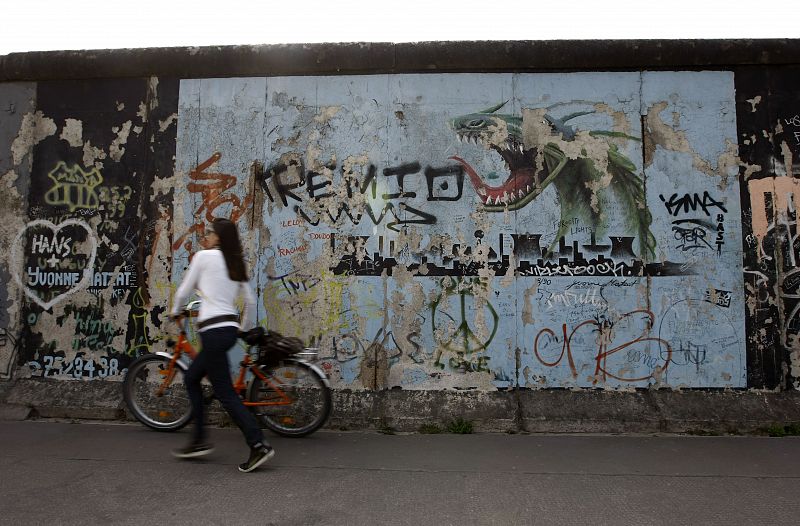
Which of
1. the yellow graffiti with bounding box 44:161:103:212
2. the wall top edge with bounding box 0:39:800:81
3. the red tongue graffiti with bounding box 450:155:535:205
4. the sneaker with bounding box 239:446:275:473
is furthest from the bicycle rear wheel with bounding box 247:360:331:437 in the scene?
the wall top edge with bounding box 0:39:800:81

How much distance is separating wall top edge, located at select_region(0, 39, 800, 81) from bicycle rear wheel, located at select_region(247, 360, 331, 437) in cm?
332

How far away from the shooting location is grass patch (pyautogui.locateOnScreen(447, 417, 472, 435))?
5.12 meters

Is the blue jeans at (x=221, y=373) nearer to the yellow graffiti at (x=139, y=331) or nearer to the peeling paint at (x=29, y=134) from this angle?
the yellow graffiti at (x=139, y=331)

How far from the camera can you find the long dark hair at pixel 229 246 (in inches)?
161

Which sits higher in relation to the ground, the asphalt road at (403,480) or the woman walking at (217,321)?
the woman walking at (217,321)

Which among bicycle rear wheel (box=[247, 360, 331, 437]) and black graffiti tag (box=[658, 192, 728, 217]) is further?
black graffiti tag (box=[658, 192, 728, 217])

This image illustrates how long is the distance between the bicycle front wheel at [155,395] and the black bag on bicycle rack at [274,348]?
0.90 meters

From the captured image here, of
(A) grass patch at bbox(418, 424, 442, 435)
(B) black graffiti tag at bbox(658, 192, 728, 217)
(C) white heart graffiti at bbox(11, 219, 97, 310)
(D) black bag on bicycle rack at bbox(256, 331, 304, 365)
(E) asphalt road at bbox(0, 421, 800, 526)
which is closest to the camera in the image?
(E) asphalt road at bbox(0, 421, 800, 526)

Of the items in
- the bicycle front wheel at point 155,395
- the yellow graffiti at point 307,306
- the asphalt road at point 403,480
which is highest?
the yellow graffiti at point 307,306

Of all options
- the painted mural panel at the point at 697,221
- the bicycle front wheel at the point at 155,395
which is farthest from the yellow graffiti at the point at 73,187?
the painted mural panel at the point at 697,221

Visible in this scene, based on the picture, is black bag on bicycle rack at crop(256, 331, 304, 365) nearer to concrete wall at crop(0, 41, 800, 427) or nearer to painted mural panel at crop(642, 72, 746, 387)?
concrete wall at crop(0, 41, 800, 427)

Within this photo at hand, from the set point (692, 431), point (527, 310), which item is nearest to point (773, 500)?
point (692, 431)

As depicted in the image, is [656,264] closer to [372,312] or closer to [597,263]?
[597,263]

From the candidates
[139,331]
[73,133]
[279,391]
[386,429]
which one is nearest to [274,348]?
[279,391]
